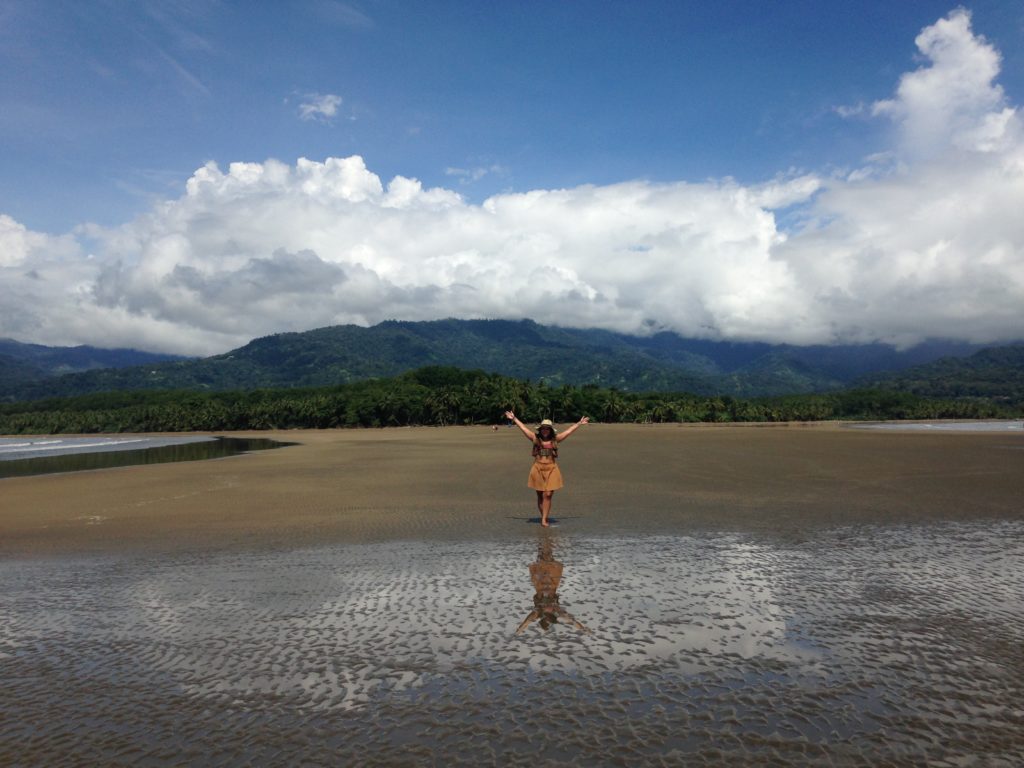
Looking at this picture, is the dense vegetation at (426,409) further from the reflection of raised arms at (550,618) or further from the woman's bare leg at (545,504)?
the reflection of raised arms at (550,618)

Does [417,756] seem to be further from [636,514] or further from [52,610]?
[636,514]

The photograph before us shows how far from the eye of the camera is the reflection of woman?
884 cm

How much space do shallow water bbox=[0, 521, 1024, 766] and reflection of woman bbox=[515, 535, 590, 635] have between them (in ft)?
0.61

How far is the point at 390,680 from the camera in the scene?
6918mm

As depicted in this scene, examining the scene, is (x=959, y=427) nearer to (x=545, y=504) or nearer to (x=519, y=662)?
(x=545, y=504)

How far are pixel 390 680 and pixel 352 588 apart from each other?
422cm

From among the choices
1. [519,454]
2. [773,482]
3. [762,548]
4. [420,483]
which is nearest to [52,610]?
[762,548]

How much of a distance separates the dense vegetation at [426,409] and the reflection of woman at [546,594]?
110652 millimetres

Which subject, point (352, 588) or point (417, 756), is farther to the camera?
point (352, 588)

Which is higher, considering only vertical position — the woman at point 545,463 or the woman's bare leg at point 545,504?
the woman at point 545,463

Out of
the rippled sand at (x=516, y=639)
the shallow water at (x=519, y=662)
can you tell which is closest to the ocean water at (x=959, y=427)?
the rippled sand at (x=516, y=639)

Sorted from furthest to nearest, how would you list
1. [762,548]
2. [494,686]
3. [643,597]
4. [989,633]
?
1. [762,548]
2. [643,597]
3. [989,633]
4. [494,686]

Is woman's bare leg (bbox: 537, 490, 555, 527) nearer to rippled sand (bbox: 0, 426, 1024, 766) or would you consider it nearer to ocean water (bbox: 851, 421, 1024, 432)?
rippled sand (bbox: 0, 426, 1024, 766)

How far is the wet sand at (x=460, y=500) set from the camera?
53.4ft
